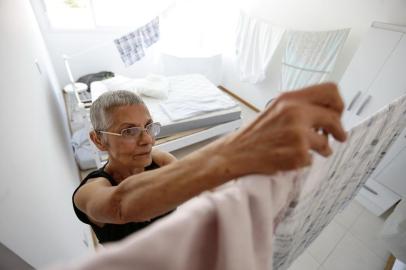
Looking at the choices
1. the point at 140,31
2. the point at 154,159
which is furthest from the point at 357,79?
the point at 140,31

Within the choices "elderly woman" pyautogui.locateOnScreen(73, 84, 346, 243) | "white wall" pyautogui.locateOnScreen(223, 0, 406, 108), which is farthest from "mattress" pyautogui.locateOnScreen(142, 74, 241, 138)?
"elderly woman" pyautogui.locateOnScreen(73, 84, 346, 243)

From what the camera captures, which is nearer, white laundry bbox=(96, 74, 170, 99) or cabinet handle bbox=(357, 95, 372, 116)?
cabinet handle bbox=(357, 95, 372, 116)

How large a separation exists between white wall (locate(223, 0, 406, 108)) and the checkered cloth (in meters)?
1.45

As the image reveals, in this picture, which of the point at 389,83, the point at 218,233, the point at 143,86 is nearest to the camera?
the point at 218,233

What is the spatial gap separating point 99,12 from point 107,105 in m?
3.13

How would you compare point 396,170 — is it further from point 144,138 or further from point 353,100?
point 144,138

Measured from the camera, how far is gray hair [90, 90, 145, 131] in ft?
2.52

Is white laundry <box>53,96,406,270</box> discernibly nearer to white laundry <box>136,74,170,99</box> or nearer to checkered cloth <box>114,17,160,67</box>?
white laundry <box>136,74,170,99</box>

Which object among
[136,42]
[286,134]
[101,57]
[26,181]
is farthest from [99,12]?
[286,134]

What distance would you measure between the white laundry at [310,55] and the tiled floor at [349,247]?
1425 millimetres

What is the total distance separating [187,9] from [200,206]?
3.97 meters

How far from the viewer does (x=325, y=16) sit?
7.07 ft

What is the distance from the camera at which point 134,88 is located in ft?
7.15

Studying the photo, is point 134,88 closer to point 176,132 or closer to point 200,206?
point 176,132
